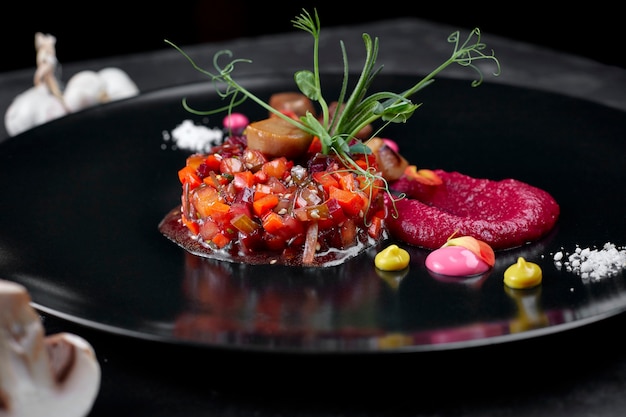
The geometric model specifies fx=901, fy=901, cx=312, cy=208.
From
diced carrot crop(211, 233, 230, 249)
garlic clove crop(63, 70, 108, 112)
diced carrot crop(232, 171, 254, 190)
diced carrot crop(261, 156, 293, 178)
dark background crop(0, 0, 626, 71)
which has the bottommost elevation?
dark background crop(0, 0, 626, 71)

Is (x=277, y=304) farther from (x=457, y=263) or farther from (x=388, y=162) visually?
(x=388, y=162)

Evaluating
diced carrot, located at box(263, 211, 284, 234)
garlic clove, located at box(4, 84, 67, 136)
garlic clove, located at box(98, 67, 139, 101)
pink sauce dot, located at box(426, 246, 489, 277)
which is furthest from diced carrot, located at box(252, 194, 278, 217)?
garlic clove, located at box(98, 67, 139, 101)

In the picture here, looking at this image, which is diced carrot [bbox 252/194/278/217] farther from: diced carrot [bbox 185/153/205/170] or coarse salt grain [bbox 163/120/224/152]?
coarse salt grain [bbox 163/120/224/152]

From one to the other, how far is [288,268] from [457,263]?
657mm

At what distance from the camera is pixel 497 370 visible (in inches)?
115

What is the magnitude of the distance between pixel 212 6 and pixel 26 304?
294 inches

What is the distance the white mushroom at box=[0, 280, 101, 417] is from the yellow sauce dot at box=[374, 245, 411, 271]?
4.36ft

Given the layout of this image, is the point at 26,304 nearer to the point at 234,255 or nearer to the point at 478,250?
the point at 234,255

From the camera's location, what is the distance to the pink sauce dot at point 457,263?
3361 mm

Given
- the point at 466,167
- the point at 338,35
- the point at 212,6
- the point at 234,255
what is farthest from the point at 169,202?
the point at 212,6

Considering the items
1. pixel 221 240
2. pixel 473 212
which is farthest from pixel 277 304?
pixel 473 212

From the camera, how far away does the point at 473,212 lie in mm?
3932

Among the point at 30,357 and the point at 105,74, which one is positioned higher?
the point at 30,357

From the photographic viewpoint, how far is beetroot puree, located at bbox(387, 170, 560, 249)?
143 inches
